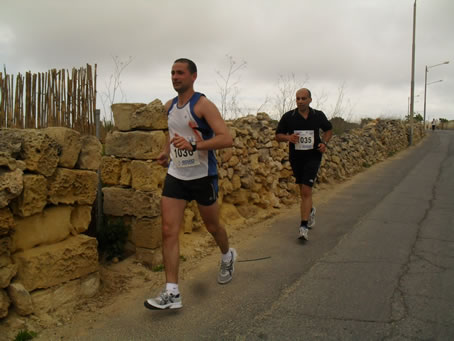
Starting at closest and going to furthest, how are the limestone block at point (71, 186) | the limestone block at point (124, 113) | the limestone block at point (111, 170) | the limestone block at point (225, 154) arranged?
the limestone block at point (71, 186) → the limestone block at point (124, 113) → the limestone block at point (111, 170) → the limestone block at point (225, 154)

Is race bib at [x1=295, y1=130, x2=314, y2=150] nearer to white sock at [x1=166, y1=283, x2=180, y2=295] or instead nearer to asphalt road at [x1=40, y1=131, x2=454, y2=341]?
asphalt road at [x1=40, y1=131, x2=454, y2=341]

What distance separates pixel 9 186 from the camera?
2.79 m

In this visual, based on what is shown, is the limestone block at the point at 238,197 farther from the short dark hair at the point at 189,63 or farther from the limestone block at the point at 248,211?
the short dark hair at the point at 189,63

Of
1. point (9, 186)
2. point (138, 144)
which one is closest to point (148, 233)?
point (138, 144)

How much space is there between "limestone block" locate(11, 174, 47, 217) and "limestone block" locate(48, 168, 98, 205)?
11cm

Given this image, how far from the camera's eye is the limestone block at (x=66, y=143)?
3303 millimetres

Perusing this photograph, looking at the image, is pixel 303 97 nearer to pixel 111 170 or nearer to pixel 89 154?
pixel 111 170

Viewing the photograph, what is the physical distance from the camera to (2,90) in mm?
5562

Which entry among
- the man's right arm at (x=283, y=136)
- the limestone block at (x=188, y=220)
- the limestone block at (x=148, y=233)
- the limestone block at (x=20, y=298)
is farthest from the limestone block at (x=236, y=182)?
the limestone block at (x=20, y=298)

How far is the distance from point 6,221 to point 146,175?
5.75 ft

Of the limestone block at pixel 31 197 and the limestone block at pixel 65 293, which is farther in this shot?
the limestone block at pixel 65 293

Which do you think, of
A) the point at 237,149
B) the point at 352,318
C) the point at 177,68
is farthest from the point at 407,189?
the point at 177,68

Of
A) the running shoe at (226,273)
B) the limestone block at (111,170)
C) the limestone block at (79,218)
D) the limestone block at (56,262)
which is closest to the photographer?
the limestone block at (56,262)

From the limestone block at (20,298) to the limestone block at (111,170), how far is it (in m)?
1.85
